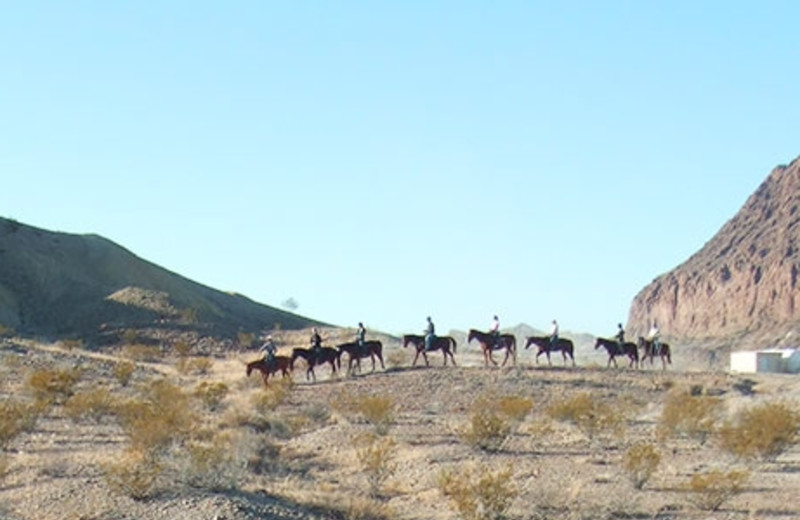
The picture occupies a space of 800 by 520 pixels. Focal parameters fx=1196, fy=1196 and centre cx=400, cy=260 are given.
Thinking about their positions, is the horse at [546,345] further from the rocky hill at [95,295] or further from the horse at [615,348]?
the rocky hill at [95,295]

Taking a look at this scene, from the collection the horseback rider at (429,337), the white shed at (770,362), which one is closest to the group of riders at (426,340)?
the horseback rider at (429,337)

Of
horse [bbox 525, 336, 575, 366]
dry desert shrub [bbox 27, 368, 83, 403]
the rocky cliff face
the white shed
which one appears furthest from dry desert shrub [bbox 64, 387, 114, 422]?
the rocky cliff face

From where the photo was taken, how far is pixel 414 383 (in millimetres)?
41906

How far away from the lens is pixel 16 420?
25625mm

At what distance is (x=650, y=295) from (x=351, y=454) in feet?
374

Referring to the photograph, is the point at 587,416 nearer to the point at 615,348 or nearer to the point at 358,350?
the point at 358,350

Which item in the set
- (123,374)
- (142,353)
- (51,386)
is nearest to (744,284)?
(142,353)

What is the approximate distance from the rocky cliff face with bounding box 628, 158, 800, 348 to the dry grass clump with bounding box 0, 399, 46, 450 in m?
82.5

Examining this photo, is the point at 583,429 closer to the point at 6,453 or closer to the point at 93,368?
the point at 6,453

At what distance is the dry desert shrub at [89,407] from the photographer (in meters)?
30.4

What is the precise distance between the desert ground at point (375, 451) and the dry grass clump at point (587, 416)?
0.08m

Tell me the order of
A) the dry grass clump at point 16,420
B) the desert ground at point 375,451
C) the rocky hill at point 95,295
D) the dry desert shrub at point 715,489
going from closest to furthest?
the desert ground at point 375,451 < the dry desert shrub at point 715,489 < the dry grass clump at point 16,420 < the rocky hill at point 95,295

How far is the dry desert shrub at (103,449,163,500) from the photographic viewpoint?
60.4 feet

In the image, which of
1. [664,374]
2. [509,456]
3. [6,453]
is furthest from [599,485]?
[664,374]
